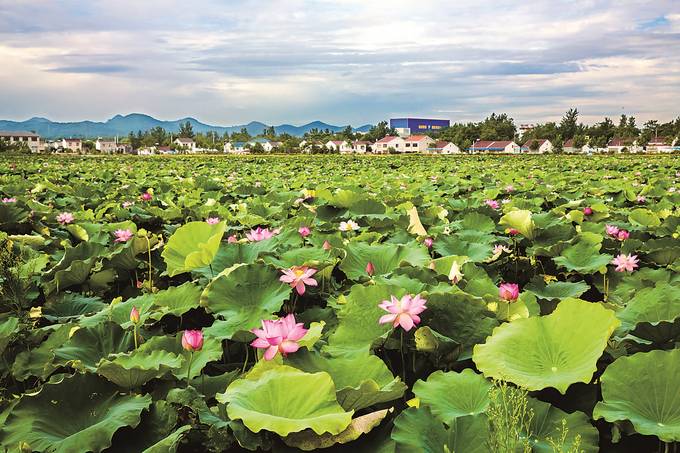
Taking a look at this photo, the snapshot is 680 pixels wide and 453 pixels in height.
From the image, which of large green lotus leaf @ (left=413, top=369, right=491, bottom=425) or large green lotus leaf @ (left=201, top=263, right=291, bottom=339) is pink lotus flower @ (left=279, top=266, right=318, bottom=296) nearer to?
large green lotus leaf @ (left=201, top=263, right=291, bottom=339)

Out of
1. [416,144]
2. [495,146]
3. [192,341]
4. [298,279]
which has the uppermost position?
[416,144]

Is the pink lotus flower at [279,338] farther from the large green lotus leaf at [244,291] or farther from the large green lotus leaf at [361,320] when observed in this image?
the large green lotus leaf at [244,291]

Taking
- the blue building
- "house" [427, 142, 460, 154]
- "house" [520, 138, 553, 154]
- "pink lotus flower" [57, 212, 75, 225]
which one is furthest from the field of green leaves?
the blue building

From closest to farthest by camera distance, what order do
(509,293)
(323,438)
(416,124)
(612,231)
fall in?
(323,438) → (509,293) → (612,231) → (416,124)

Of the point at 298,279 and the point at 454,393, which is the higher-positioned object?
the point at 298,279

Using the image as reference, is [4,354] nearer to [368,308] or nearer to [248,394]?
[248,394]

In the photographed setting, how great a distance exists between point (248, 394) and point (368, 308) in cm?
47

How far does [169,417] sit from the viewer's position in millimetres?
1113

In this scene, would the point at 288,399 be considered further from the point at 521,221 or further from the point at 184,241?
the point at 521,221

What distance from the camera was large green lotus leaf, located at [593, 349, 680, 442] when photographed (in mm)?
1012

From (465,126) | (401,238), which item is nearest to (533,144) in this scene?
(465,126)

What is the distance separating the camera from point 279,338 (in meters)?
1.15

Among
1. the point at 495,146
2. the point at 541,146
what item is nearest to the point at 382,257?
the point at 495,146

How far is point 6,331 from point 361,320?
1023 mm
